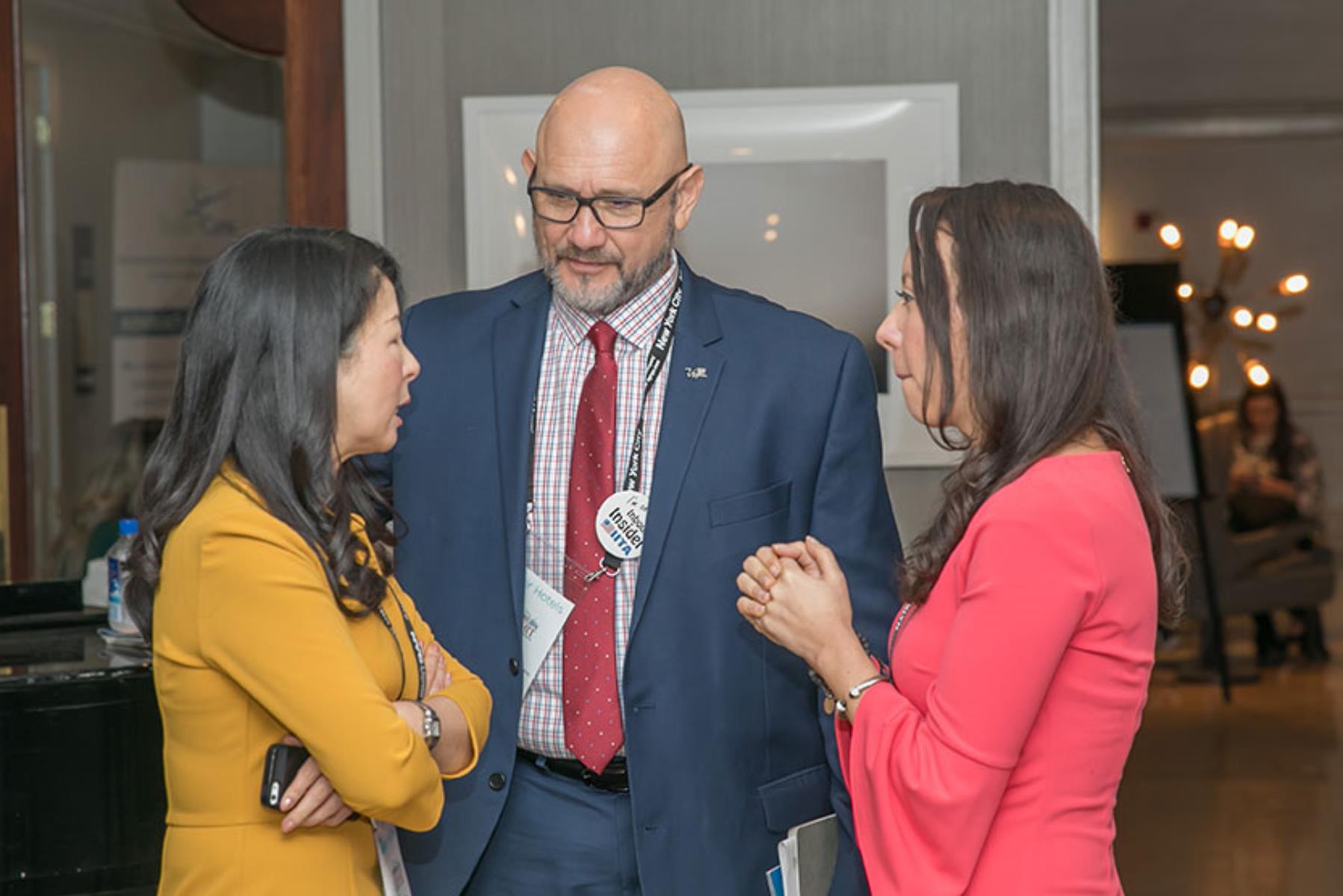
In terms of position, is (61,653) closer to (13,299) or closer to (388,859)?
(388,859)

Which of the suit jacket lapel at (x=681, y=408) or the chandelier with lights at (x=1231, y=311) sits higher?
the chandelier with lights at (x=1231, y=311)

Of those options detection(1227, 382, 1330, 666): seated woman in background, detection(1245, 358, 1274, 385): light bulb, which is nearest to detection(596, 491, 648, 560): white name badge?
detection(1227, 382, 1330, 666): seated woman in background

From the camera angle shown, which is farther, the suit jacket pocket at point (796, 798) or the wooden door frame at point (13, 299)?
the wooden door frame at point (13, 299)

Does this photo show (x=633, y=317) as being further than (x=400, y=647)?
Yes

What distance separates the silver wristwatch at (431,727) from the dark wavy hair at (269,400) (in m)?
0.14

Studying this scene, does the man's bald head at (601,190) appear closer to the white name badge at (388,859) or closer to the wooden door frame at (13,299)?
the white name badge at (388,859)

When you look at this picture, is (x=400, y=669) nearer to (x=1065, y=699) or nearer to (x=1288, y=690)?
(x=1065, y=699)

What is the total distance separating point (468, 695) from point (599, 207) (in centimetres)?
77

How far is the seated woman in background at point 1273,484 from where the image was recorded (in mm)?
11008

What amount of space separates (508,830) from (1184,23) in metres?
10.0

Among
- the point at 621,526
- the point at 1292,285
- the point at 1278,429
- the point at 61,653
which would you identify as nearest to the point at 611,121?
the point at 621,526

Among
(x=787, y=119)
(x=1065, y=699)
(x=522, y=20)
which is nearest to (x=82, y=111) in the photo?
(x=522, y=20)

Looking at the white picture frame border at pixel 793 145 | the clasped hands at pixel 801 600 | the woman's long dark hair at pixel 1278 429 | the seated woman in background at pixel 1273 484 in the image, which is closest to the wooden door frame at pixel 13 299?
the white picture frame border at pixel 793 145

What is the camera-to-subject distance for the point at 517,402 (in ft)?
7.87
